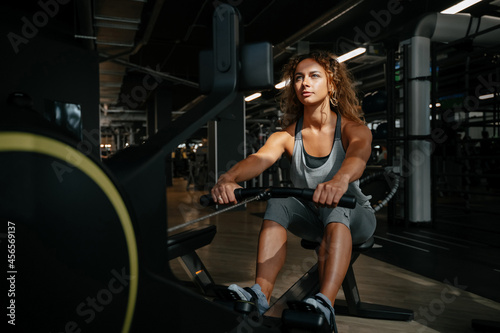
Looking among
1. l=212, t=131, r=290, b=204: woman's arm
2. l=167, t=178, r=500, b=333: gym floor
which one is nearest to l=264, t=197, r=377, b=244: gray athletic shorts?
l=212, t=131, r=290, b=204: woman's arm

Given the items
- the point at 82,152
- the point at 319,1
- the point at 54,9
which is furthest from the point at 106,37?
the point at 82,152

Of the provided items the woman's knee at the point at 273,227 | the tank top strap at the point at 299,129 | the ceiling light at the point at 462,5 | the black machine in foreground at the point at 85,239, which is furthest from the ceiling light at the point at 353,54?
the black machine in foreground at the point at 85,239

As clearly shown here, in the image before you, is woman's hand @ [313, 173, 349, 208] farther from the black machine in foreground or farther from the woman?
the black machine in foreground

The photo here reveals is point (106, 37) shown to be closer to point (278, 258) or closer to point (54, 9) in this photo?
point (54, 9)

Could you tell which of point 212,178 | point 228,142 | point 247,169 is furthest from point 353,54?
point 247,169

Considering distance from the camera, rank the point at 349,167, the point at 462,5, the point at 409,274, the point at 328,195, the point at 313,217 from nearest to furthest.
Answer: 1. the point at 328,195
2. the point at 349,167
3. the point at 313,217
4. the point at 409,274
5. the point at 462,5

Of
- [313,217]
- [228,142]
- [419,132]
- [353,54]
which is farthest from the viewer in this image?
[228,142]

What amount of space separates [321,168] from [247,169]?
0.34 metres

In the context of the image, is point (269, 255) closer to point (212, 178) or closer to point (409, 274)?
point (409, 274)

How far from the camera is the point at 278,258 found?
5.32 feet

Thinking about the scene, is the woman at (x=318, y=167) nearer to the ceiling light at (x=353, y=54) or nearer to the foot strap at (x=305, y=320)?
the foot strap at (x=305, y=320)

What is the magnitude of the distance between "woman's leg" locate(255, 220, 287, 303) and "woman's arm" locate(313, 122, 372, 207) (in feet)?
1.34

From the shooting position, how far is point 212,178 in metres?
6.57

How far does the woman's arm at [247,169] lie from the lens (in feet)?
4.18
